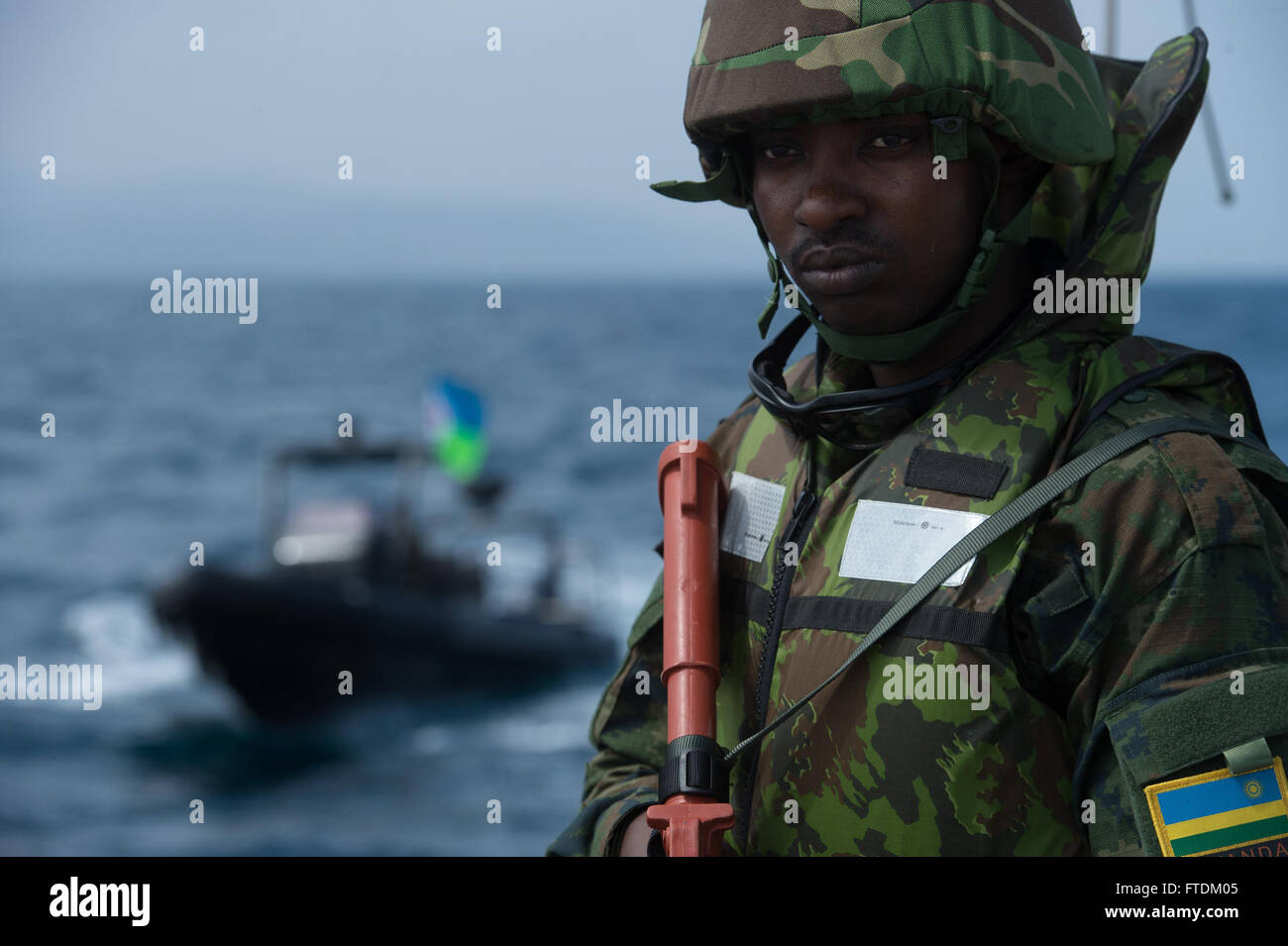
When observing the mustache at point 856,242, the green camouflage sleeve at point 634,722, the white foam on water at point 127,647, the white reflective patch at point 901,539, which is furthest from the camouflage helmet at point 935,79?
the white foam on water at point 127,647

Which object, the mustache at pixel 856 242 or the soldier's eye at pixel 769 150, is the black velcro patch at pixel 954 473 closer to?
the mustache at pixel 856 242

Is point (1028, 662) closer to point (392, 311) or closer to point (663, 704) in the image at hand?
point (663, 704)

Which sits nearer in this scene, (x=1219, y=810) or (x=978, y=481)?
(x=1219, y=810)

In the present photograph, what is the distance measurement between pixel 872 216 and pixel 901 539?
56 cm

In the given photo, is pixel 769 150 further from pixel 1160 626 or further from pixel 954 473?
pixel 1160 626

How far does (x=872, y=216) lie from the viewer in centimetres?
246

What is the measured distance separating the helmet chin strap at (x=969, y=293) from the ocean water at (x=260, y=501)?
40.8 feet

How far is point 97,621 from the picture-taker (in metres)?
38.7

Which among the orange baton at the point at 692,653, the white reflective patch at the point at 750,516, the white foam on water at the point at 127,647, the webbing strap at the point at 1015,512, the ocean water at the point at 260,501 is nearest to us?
the webbing strap at the point at 1015,512

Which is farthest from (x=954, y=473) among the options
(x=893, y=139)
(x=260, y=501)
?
(x=260, y=501)

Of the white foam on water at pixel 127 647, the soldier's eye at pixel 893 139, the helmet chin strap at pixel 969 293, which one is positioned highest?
the white foam on water at pixel 127 647

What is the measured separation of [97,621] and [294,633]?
20341 mm

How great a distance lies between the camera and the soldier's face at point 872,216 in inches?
96.3
